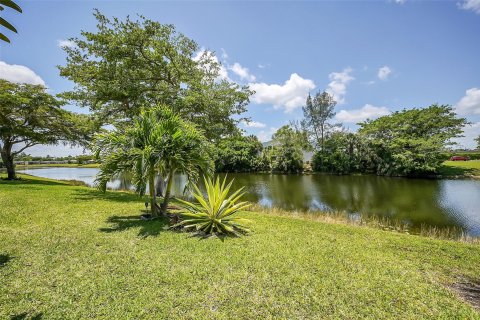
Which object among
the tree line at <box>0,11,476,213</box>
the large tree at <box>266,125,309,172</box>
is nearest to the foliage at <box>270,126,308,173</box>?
the large tree at <box>266,125,309,172</box>

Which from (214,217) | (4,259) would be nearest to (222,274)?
(214,217)

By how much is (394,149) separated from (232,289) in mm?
39330

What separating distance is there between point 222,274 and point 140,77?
13.3 meters

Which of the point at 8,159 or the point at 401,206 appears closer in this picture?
the point at 401,206

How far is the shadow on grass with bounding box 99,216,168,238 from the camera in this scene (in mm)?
6428

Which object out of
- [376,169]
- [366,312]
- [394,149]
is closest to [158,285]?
[366,312]

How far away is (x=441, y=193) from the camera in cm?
1978

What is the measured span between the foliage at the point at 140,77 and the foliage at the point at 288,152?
29.2 metres

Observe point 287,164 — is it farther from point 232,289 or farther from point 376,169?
point 232,289

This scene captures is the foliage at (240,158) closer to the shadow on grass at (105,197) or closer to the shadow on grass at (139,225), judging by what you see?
the shadow on grass at (105,197)

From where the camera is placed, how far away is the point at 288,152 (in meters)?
43.0

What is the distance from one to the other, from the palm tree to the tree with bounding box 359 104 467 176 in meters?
35.0

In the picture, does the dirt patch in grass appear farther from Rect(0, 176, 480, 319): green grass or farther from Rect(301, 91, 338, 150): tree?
Rect(301, 91, 338, 150): tree

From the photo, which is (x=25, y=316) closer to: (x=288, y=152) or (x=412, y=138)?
(x=288, y=152)
